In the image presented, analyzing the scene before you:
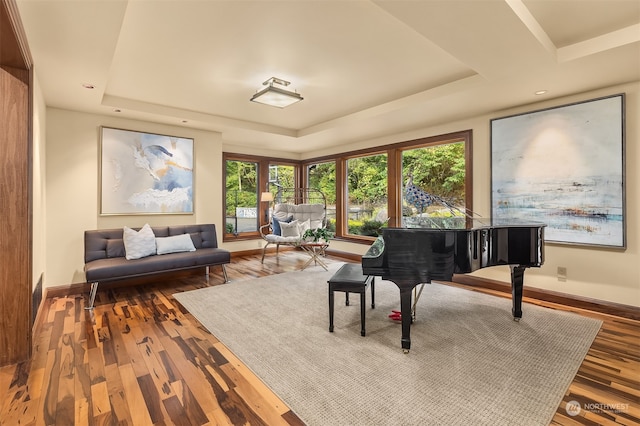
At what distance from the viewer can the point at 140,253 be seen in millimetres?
4035

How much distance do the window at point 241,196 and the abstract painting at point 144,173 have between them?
4.81 feet

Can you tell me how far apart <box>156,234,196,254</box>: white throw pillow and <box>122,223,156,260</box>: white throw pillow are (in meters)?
0.09

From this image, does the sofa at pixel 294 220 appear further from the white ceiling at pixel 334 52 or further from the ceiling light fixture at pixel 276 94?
the ceiling light fixture at pixel 276 94

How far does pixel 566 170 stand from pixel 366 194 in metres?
3.37

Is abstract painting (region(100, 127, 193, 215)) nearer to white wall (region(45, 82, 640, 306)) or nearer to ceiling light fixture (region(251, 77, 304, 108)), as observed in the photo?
white wall (region(45, 82, 640, 306))

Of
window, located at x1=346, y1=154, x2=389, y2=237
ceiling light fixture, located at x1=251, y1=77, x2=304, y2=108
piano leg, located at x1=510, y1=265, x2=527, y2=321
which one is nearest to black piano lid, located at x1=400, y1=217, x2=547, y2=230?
piano leg, located at x1=510, y1=265, x2=527, y2=321

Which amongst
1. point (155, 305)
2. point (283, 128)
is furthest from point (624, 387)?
point (283, 128)

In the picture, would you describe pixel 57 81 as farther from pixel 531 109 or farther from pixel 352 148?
pixel 531 109

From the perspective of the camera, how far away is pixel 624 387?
1.95 meters

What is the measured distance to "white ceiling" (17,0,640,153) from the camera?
2.09 metres

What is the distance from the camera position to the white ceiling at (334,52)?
6.86 feet

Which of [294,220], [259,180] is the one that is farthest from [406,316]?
[259,180]

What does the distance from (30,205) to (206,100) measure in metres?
2.37

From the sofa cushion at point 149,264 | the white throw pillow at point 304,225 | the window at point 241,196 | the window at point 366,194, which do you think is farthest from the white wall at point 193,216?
the white throw pillow at point 304,225
